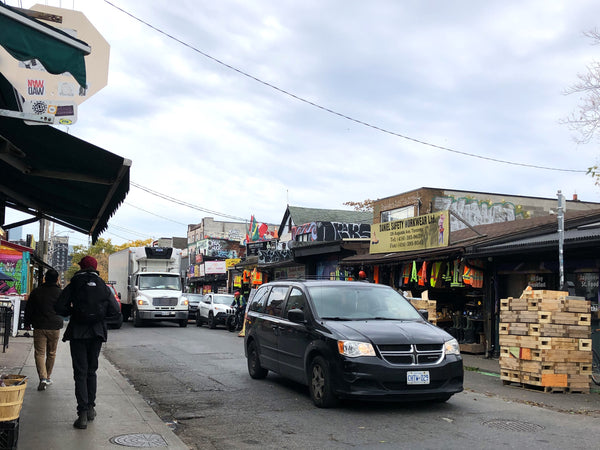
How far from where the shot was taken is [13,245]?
24672 mm

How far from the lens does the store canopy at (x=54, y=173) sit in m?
6.14

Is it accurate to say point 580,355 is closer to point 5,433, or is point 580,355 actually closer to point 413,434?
point 413,434

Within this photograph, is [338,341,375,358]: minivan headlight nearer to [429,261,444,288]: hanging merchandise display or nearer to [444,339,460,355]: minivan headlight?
[444,339,460,355]: minivan headlight

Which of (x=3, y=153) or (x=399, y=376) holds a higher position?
(x=3, y=153)

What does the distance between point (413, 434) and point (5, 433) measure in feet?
13.3

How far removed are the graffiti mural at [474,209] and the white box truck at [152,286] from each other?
1272cm

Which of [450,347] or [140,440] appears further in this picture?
[450,347]

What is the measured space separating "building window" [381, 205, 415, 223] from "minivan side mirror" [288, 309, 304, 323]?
20.9 meters

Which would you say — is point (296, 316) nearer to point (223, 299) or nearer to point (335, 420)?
point (335, 420)

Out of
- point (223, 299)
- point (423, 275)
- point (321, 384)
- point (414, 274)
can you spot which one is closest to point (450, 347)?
point (321, 384)

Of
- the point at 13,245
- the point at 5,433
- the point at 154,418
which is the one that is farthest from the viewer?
the point at 13,245

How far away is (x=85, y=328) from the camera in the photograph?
6789 mm

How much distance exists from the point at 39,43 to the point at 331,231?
102 ft

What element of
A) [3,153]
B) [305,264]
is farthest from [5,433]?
[305,264]
